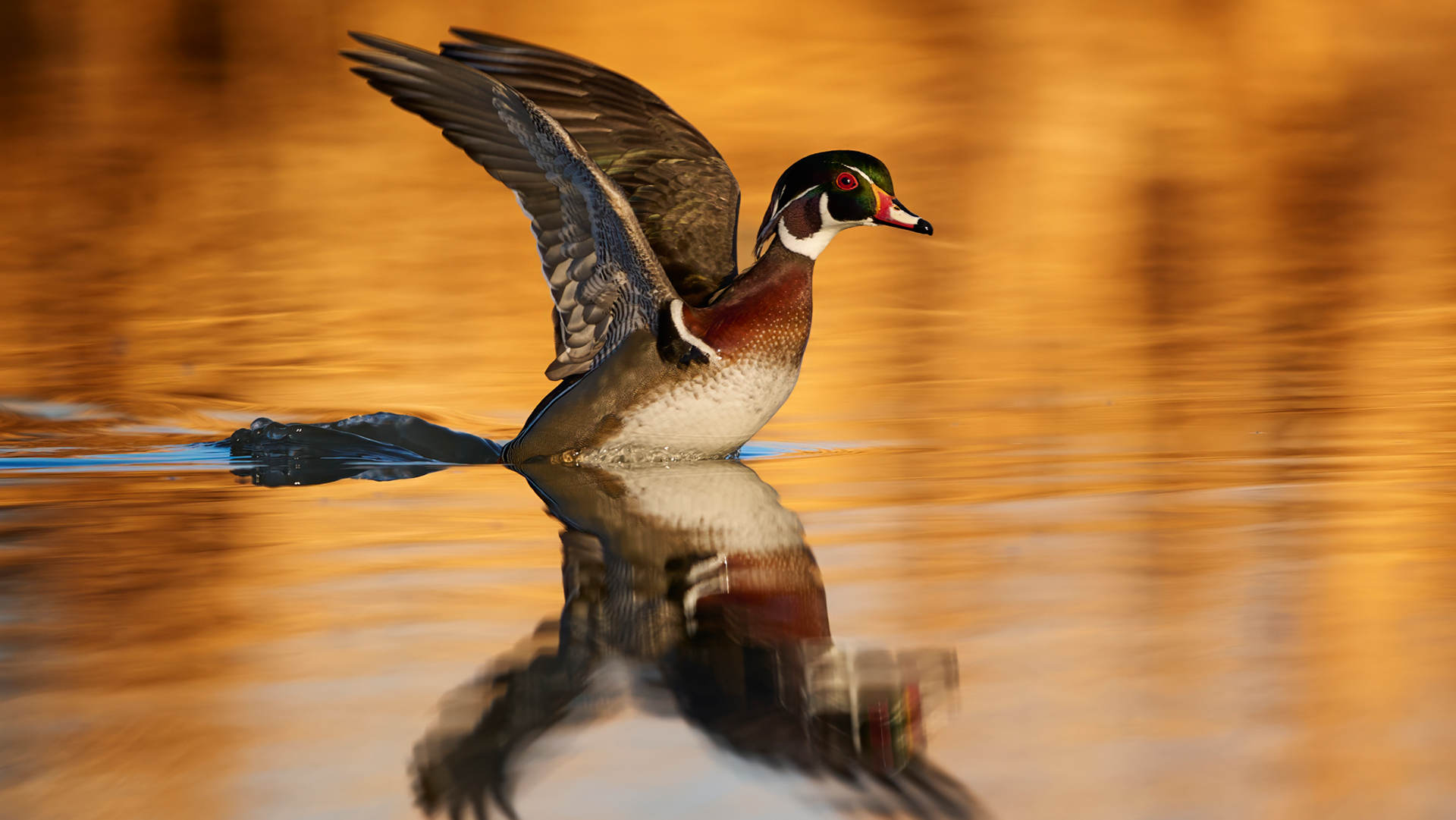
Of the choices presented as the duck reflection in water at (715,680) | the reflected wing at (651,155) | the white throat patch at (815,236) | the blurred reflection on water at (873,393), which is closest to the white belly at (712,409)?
the blurred reflection on water at (873,393)

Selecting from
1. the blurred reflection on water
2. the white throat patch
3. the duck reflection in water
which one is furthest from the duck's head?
the duck reflection in water

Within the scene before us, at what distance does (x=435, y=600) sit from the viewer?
9.92 feet

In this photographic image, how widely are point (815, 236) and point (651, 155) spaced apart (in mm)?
971

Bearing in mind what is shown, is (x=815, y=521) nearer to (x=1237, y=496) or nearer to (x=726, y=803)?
(x=1237, y=496)

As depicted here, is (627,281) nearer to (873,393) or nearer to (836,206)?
(836,206)

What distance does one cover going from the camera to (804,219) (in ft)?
18.5

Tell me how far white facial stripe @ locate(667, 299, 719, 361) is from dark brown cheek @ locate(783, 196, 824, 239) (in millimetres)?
559

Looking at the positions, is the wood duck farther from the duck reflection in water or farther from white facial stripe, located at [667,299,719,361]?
the duck reflection in water

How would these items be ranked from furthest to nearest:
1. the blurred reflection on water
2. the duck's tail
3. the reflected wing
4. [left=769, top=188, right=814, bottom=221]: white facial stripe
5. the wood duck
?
the reflected wing
[left=769, top=188, right=814, bottom=221]: white facial stripe
the duck's tail
the wood duck
the blurred reflection on water

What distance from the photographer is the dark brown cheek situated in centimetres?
561

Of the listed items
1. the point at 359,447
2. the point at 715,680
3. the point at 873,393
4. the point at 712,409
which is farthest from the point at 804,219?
the point at 715,680

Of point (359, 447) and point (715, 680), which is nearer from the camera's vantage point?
point (715, 680)

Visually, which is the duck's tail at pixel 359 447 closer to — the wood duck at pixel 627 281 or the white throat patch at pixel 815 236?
the wood duck at pixel 627 281

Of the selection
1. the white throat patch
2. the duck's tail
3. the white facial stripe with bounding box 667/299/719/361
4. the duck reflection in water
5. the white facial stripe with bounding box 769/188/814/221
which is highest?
the white facial stripe with bounding box 769/188/814/221
